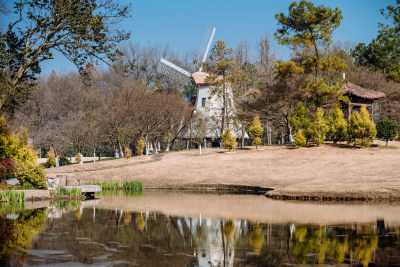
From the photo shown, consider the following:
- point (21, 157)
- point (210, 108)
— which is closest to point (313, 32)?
point (210, 108)

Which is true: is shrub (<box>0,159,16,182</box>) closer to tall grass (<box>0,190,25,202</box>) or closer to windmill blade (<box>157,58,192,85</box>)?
tall grass (<box>0,190,25,202</box>)

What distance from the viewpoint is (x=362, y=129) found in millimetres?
37469

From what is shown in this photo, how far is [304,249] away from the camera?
9.12 m

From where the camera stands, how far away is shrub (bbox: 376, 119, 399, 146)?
128 feet

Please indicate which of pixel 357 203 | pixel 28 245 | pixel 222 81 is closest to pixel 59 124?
pixel 222 81

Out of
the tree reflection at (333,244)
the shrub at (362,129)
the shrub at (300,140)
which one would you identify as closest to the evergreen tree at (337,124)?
the shrub at (362,129)

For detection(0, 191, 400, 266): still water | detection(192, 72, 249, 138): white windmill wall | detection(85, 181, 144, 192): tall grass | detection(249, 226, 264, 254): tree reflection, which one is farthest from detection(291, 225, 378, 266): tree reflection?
detection(192, 72, 249, 138): white windmill wall

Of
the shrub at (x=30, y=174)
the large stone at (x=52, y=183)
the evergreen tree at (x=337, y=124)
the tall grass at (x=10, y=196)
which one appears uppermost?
the evergreen tree at (x=337, y=124)

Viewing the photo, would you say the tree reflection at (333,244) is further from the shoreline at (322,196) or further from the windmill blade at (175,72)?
the windmill blade at (175,72)

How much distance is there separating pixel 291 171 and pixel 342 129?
38.8 ft

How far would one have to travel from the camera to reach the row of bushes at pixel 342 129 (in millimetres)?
37750

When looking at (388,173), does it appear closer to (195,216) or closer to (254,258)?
(195,216)

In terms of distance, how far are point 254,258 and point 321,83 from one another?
34216mm

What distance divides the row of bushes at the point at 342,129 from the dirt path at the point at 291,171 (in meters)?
1.15
